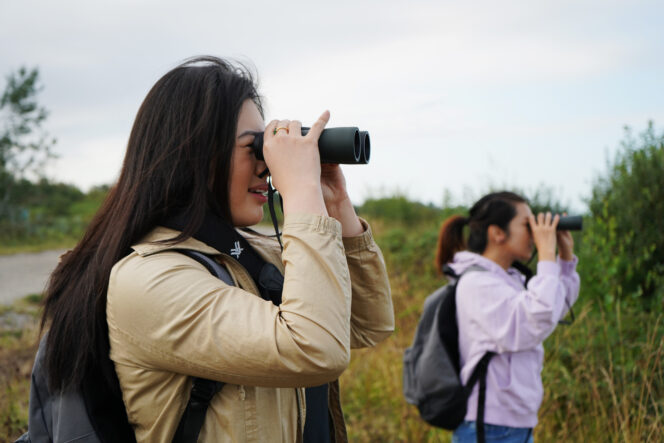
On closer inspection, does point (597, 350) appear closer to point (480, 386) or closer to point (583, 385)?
point (583, 385)

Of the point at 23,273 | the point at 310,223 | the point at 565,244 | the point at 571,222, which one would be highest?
the point at 310,223

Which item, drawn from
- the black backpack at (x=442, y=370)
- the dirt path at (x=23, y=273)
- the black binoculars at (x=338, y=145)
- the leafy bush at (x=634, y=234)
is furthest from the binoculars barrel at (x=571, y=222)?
the dirt path at (x=23, y=273)

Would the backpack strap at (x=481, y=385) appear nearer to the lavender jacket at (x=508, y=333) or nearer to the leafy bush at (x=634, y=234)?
the lavender jacket at (x=508, y=333)

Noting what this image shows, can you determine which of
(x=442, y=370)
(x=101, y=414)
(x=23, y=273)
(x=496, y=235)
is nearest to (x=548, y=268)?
(x=496, y=235)

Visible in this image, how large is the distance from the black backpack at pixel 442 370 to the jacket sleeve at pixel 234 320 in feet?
5.18

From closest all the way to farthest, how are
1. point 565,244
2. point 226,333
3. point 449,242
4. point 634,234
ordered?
1. point 226,333
2. point 565,244
3. point 449,242
4. point 634,234

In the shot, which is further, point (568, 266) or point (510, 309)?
point (568, 266)

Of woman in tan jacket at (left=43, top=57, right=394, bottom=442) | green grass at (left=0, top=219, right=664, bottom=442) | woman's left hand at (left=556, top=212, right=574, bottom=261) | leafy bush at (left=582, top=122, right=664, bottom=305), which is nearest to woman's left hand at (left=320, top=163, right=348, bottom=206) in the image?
woman in tan jacket at (left=43, top=57, right=394, bottom=442)

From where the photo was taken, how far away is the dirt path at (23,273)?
7.33 m

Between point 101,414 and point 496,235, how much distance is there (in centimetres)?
221

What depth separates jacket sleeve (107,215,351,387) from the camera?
1.04 m

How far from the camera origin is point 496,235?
2.88m

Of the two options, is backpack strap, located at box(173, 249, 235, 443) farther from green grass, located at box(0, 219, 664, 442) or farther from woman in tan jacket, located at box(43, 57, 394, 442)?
green grass, located at box(0, 219, 664, 442)

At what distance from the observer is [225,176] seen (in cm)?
131
